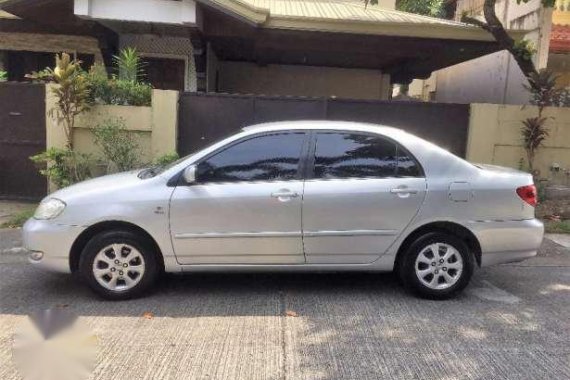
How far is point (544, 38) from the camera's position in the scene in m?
11.3

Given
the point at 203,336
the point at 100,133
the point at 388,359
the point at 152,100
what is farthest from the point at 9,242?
the point at 388,359

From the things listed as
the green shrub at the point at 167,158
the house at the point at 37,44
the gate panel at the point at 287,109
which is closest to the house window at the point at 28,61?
the house at the point at 37,44

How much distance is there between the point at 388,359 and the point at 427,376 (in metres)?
0.32

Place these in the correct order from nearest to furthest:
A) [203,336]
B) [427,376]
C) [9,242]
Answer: [427,376] < [203,336] < [9,242]

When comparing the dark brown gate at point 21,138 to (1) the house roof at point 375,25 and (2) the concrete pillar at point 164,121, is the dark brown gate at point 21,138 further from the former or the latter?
(1) the house roof at point 375,25

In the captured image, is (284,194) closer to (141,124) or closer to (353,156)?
(353,156)

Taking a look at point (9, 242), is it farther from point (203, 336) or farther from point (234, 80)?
point (234, 80)

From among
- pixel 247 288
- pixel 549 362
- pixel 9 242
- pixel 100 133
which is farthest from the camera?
pixel 100 133

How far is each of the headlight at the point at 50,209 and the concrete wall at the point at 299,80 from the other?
10675 millimetres

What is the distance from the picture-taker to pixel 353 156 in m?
5.14

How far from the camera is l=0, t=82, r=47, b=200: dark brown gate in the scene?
888 centimetres

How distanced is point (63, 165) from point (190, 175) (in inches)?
170

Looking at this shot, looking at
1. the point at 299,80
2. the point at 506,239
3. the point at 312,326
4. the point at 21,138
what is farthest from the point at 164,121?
the point at 299,80

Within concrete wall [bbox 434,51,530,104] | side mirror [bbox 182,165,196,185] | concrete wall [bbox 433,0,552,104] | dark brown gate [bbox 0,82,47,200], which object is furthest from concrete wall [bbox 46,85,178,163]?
concrete wall [bbox 434,51,530,104]
